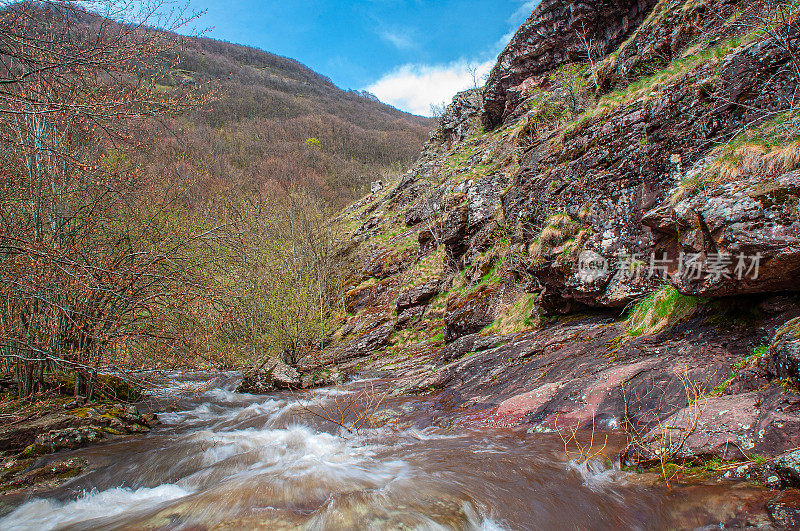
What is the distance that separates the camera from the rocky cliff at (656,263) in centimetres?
396

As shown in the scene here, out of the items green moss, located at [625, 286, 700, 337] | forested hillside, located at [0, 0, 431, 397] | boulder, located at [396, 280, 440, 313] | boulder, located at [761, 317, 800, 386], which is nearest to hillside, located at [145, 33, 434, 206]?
forested hillside, located at [0, 0, 431, 397]

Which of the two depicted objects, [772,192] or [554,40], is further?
[554,40]

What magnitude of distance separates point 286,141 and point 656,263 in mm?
77549

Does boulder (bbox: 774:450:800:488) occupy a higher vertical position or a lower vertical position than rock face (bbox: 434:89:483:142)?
lower

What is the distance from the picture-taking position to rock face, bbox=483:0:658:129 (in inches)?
687

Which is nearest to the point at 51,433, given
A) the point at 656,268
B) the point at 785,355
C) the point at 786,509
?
the point at 786,509

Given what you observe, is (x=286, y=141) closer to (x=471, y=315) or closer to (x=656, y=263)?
(x=471, y=315)

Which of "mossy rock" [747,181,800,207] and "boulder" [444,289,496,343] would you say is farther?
"boulder" [444,289,496,343]

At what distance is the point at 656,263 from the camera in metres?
6.06

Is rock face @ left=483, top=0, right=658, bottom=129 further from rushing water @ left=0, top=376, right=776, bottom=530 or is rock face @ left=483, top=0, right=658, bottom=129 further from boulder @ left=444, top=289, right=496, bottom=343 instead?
rushing water @ left=0, top=376, right=776, bottom=530

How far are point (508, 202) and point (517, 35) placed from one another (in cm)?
1776

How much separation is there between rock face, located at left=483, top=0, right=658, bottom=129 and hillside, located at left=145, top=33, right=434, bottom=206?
17061 millimetres

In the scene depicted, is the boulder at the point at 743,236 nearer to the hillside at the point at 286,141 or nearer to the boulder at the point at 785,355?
the boulder at the point at 785,355

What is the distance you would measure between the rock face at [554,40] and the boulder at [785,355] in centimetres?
1688
